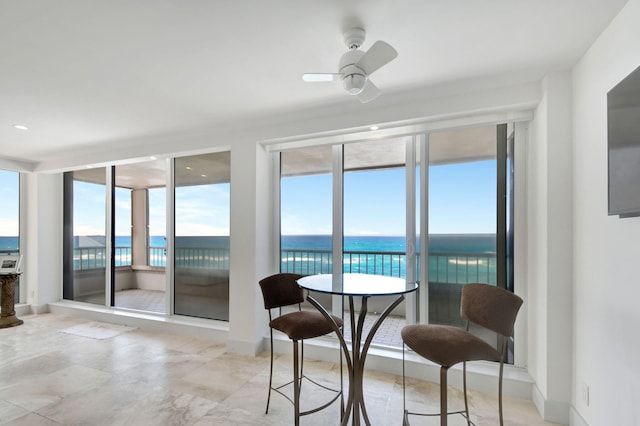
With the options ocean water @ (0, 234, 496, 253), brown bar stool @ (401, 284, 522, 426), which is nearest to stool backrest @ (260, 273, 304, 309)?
brown bar stool @ (401, 284, 522, 426)

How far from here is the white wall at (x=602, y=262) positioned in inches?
58.2

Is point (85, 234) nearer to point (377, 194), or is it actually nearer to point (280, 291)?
point (280, 291)

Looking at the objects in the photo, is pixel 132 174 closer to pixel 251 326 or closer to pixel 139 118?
pixel 139 118

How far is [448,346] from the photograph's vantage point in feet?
5.35

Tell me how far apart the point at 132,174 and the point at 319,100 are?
15.9 feet

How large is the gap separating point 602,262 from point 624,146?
702mm

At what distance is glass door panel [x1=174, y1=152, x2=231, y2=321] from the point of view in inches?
152

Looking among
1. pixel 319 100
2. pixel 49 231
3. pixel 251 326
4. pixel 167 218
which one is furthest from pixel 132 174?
pixel 319 100

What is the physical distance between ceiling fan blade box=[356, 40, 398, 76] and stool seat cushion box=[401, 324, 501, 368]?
1557mm

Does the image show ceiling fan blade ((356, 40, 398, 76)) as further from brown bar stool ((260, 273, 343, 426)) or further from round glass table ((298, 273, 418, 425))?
brown bar stool ((260, 273, 343, 426))

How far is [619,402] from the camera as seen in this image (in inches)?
61.6

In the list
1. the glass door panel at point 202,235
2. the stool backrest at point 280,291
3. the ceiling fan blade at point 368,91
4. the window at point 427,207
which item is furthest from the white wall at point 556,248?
the glass door panel at point 202,235

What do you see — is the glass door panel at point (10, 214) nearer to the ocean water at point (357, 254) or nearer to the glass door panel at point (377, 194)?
the ocean water at point (357, 254)

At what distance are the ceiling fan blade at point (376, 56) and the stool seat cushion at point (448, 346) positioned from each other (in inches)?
61.3
